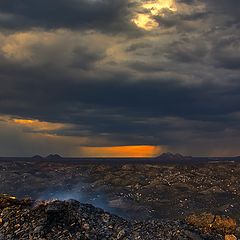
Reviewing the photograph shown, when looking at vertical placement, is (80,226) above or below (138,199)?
above

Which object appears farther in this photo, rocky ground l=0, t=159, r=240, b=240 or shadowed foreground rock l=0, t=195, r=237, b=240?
rocky ground l=0, t=159, r=240, b=240

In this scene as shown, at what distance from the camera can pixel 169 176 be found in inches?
4259

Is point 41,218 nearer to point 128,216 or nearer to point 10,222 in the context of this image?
point 10,222

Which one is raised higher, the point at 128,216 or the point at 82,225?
the point at 82,225

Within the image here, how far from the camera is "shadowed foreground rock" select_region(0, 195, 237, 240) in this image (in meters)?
22.8

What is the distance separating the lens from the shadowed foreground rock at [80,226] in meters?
22.8

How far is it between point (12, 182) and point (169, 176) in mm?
35686

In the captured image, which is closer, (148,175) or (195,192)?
(195,192)

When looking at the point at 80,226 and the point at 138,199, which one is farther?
the point at 138,199

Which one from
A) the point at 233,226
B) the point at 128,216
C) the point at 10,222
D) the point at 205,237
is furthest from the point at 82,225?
the point at 128,216

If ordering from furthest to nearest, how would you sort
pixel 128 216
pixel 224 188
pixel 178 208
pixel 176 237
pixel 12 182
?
pixel 12 182 < pixel 224 188 < pixel 178 208 < pixel 128 216 < pixel 176 237

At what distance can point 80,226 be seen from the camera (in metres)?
23.3

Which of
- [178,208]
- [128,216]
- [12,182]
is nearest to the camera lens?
[128,216]

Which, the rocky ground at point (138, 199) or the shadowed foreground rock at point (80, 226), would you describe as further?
the rocky ground at point (138, 199)
